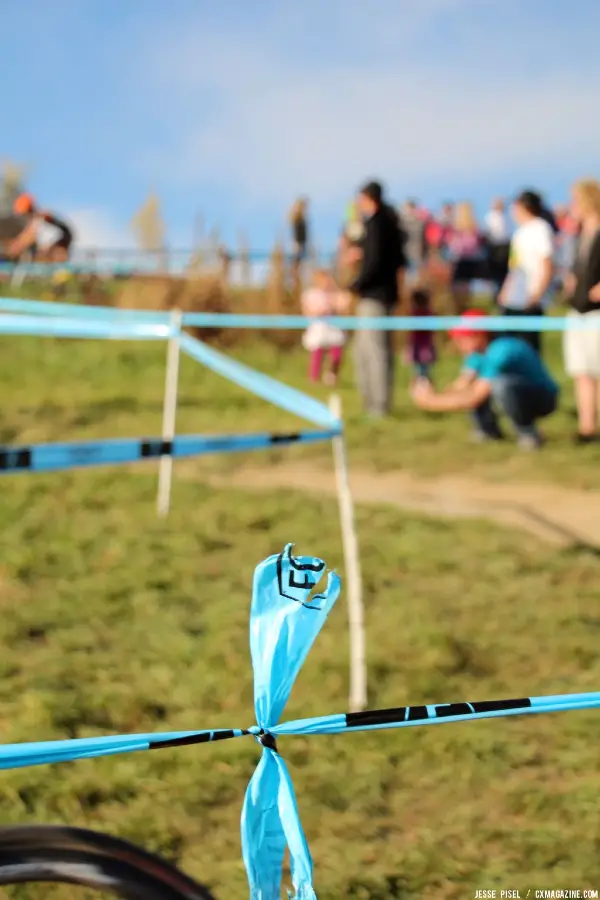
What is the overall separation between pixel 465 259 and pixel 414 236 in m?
1.78

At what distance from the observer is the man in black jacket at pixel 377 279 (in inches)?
353

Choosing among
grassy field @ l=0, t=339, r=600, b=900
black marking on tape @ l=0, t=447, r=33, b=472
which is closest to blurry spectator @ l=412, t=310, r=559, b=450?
grassy field @ l=0, t=339, r=600, b=900

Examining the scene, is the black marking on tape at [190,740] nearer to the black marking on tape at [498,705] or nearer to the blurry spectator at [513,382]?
the black marking on tape at [498,705]

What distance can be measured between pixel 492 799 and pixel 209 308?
14338 mm

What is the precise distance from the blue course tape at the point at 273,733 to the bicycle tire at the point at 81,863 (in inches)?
4.6

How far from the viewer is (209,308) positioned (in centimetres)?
1658

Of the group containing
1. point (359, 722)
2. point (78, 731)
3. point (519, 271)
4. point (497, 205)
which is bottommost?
point (78, 731)

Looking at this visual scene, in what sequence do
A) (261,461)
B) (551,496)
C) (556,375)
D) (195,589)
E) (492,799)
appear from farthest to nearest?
(556,375) → (261,461) → (551,496) → (195,589) → (492,799)

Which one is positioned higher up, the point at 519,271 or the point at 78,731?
the point at 519,271

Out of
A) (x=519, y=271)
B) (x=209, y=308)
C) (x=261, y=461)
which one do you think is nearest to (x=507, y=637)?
(x=261, y=461)

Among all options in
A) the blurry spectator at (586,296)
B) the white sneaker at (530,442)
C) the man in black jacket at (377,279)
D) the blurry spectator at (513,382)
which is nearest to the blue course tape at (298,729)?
the blurry spectator at (586,296)

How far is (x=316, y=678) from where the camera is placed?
3547 mm

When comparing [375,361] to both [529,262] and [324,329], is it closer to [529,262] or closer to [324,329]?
[529,262]

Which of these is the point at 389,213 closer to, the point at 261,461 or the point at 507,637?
the point at 261,461
